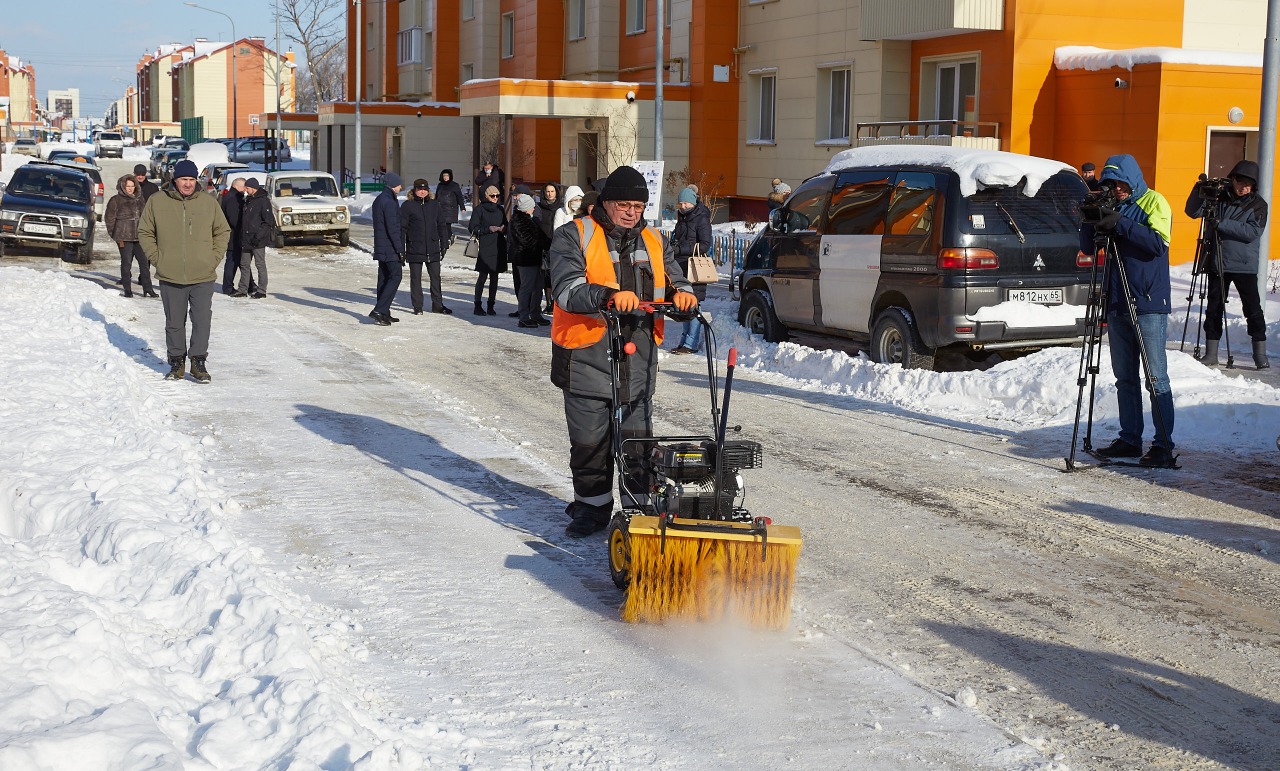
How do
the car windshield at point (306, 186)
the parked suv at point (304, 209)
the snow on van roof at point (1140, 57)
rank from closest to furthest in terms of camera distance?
the snow on van roof at point (1140, 57)
the parked suv at point (304, 209)
the car windshield at point (306, 186)

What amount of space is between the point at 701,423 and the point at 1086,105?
1820 cm

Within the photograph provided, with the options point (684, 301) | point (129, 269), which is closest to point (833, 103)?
point (129, 269)

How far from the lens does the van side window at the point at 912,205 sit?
12.0m

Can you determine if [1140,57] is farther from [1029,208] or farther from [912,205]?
[912,205]

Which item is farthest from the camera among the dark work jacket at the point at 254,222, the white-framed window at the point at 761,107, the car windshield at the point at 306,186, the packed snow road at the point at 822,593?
the white-framed window at the point at 761,107

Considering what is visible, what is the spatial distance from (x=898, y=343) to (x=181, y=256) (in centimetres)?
637

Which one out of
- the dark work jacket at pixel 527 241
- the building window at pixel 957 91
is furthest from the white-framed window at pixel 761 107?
the dark work jacket at pixel 527 241

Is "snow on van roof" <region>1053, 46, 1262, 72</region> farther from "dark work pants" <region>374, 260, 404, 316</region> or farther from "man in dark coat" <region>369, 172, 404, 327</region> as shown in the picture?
"dark work pants" <region>374, 260, 404, 316</region>

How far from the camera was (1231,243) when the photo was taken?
519 inches

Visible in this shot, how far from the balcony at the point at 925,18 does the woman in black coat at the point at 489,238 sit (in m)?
12.2

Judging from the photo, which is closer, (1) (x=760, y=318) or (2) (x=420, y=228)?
(1) (x=760, y=318)

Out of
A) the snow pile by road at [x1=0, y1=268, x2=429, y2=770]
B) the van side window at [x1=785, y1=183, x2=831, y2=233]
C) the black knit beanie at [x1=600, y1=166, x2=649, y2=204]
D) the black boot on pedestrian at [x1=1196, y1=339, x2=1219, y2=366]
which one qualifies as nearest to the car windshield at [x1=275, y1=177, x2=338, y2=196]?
the van side window at [x1=785, y1=183, x2=831, y2=233]

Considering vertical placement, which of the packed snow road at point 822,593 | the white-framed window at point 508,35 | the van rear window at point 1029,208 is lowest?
the packed snow road at point 822,593

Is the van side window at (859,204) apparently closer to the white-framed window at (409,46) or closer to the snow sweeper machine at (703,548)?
the snow sweeper machine at (703,548)
